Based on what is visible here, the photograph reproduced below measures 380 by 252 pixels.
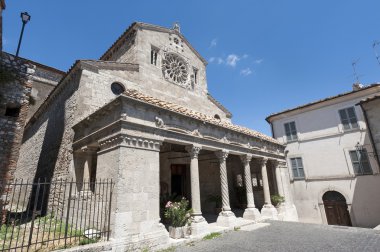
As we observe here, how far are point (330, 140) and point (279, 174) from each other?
4598mm

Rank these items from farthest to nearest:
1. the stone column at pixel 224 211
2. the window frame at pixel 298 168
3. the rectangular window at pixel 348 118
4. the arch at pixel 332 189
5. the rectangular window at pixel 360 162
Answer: the window frame at pixel 298 168 → the rectangular window at pixel 348 118 → the arch at pixel 332 189 → the rectangular window at pixel 360 162 → the stone column at pixel 224 211

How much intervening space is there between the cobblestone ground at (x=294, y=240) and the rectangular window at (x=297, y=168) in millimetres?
7333

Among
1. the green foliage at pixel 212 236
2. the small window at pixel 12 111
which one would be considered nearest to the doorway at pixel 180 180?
the green foliage at pixel 212 236

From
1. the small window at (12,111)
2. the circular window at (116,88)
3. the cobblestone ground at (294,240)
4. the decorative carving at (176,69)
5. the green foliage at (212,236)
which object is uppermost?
the decorative carving at (176,69)

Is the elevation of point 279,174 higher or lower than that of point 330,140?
lower

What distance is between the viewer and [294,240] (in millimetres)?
7719

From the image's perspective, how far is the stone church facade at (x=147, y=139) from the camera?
7.07m

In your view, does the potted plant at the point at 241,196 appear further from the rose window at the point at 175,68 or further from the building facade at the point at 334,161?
the rose window at the point at 175,68

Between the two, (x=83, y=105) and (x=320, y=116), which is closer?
(x=83, y=105)

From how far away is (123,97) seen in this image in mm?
7168

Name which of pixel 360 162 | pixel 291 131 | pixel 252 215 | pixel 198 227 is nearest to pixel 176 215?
pixel 198 227

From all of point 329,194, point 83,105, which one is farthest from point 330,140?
point 83,105

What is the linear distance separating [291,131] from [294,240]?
37.7ft

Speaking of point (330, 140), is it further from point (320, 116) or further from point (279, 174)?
point (279, 174)
